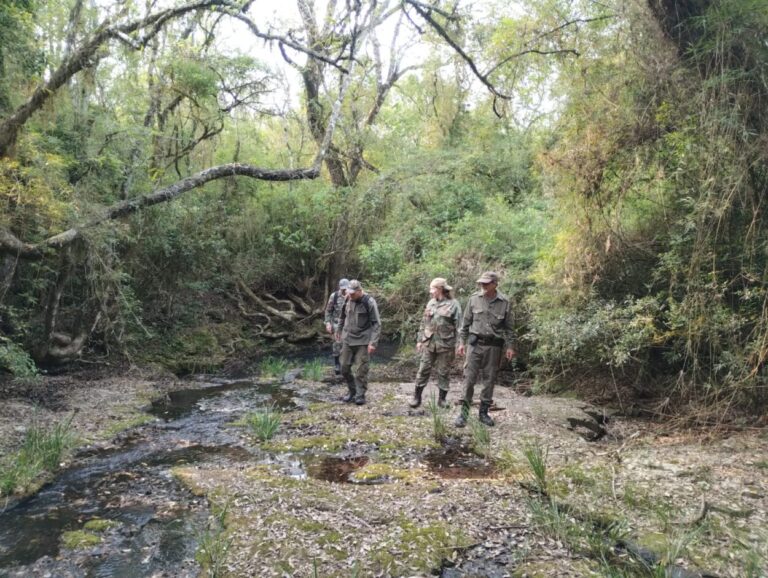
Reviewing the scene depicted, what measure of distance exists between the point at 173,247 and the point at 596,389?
11146 millimetres

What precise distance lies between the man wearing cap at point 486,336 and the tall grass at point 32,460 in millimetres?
4847

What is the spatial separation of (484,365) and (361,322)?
2320 millimetres

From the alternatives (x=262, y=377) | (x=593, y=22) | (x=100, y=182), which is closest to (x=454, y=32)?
(x=593, y=22)

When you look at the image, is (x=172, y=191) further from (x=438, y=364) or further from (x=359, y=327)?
(x=438, y=364)

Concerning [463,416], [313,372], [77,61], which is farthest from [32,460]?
[313,372]

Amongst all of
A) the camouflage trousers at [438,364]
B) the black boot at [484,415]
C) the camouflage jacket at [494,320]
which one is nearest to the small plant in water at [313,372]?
the camouflage trousers at [438,364]

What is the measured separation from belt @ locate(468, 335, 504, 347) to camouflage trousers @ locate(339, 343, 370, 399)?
7.25ft

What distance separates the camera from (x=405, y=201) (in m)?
17.5

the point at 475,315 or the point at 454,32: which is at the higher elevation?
the point at 454,32

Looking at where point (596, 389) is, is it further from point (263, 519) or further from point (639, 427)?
point (263, 519)

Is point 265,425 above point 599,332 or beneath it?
beneath

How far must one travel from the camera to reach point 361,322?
8.82 meters

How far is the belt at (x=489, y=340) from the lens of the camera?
7.28 meters

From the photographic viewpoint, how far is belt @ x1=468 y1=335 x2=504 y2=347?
7277mm
